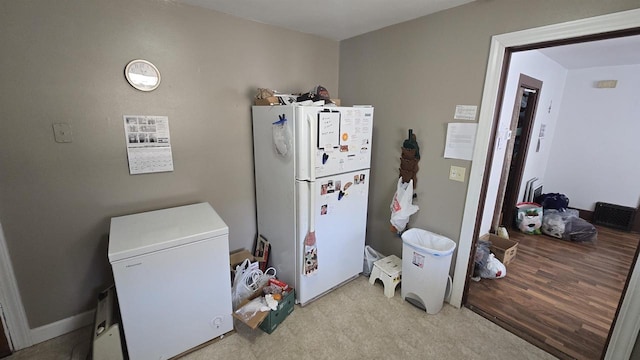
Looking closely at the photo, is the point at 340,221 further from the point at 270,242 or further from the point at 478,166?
the point at 478,166

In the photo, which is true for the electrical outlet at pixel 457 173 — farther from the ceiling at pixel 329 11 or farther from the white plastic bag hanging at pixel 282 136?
the white plastic bag hanging at pixel 282 136

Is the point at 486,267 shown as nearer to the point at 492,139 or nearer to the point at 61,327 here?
the point at 492,139

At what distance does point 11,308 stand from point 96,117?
4.48 feet

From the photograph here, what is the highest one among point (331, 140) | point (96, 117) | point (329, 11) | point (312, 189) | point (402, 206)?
point (329, 11)

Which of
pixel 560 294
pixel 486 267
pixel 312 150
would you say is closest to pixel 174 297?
pixel 312 150

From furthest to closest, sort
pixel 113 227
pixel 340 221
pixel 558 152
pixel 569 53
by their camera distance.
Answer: pixel 558 152
pixel 569 53
pixel 340 221
pixel 113 227

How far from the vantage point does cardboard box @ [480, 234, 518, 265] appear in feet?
9.36

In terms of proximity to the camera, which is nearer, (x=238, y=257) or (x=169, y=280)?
(x=169, y=280)

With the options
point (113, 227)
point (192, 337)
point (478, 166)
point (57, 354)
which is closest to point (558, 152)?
point (478, 166)

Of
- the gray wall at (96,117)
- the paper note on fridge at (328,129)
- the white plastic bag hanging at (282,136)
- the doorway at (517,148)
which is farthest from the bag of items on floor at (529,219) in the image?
the gray wall at (96,117)

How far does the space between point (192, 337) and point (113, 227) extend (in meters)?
0.89

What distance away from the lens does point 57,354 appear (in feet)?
5.64

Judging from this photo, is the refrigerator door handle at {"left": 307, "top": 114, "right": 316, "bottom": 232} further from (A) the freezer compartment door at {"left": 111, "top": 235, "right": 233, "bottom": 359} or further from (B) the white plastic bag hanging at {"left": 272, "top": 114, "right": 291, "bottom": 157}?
(A) the freezer compartment door at {"left": 111, "top": 235, "right": 233, "bottom": 359}

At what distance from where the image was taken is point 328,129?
6.41ft
